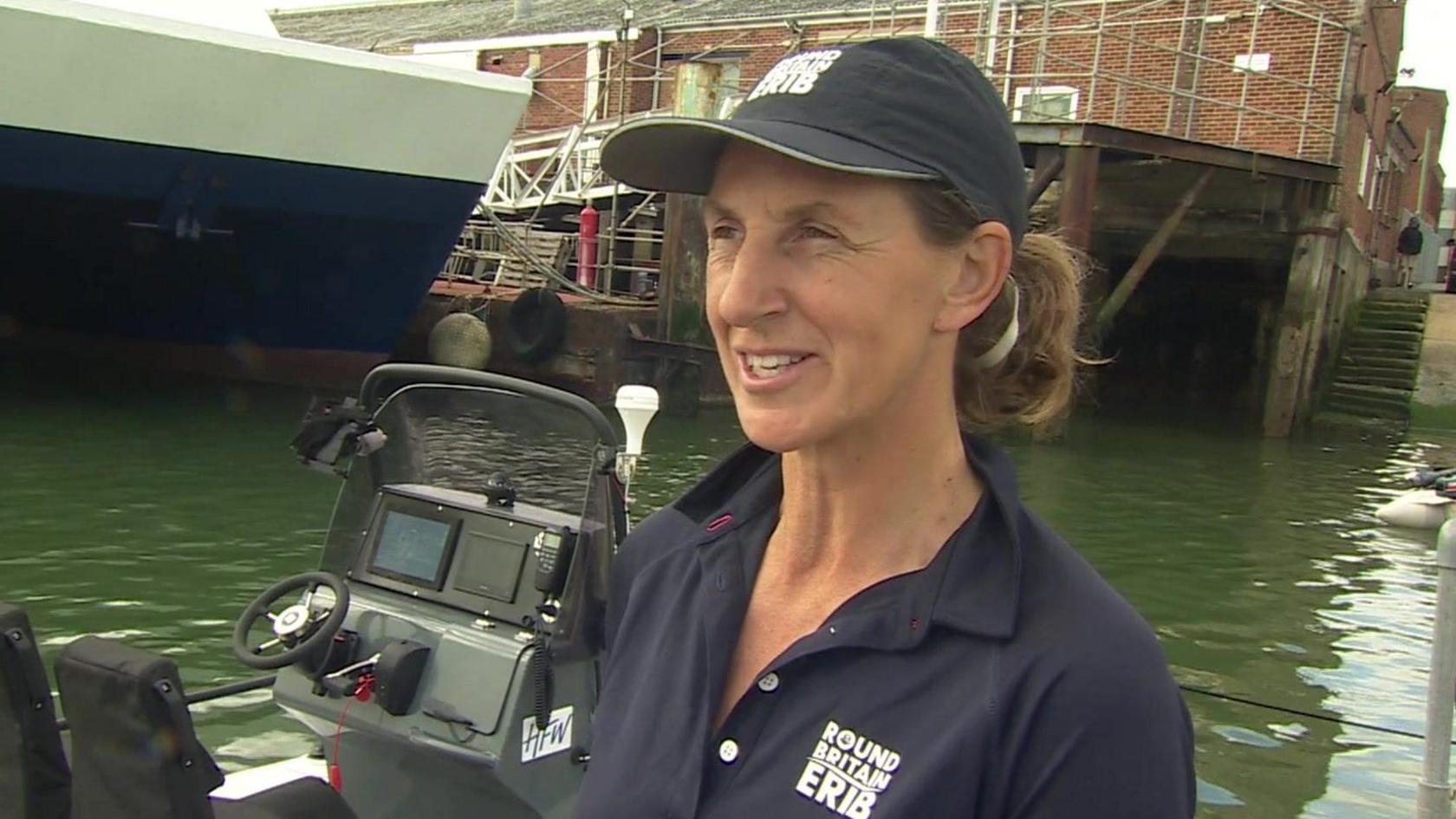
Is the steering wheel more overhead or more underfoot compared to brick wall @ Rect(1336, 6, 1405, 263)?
more underfoot

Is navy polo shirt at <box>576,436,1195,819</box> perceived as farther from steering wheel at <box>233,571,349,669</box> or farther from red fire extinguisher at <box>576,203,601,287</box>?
red fire extinguisher at <box>576,203,601,287</box>

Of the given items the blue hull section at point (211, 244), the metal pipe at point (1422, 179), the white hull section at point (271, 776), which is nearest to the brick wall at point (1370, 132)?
the blue hull section at point (211, 244)

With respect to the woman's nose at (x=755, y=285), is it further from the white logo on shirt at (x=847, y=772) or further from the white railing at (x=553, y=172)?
the white railing at (x=553, y=172)

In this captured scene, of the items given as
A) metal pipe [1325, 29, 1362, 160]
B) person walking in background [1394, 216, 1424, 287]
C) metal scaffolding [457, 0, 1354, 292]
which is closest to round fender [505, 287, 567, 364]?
metal scaffolding [457, 0, 1354, 292]

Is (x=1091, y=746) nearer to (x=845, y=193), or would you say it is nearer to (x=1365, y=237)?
(x=845, y=193)

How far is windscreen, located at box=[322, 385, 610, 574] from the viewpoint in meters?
3.17

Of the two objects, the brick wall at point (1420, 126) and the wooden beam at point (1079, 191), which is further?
the brick wall at point (1420, 126)

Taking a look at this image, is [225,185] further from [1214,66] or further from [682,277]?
[1214,66]

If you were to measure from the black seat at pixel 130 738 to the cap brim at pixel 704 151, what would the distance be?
1022mm

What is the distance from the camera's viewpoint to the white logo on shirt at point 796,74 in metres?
1.32

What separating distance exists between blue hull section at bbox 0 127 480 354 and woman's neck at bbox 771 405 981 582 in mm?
11216

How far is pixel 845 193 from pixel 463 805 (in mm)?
2317

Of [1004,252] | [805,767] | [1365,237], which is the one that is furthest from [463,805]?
[1365,237]

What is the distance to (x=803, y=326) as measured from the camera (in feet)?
4.34
